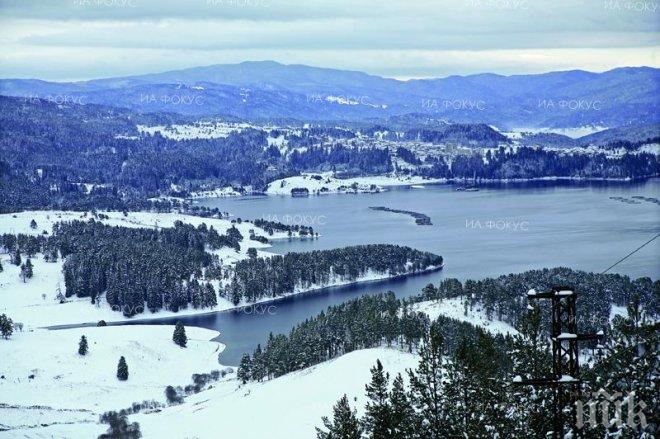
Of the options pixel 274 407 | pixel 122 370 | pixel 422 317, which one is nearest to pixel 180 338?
pixel 122 370

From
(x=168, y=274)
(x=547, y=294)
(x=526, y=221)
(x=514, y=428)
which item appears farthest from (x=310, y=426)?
(x=526, y=221)

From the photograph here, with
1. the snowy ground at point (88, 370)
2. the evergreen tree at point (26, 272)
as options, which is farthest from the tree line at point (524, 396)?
the evergreen tree at point (26, 272)

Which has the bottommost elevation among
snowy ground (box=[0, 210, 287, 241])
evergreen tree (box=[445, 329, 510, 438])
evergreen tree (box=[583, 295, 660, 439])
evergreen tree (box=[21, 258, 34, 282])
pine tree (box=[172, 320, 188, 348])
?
pine tree (box=[172, 320, 188, 348])

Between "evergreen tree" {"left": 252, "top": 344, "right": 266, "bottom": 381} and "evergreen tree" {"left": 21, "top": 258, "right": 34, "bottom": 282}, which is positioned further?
"evergreen tree" {"left": 21, "top": 258, "right": 34, "bottom": 282}

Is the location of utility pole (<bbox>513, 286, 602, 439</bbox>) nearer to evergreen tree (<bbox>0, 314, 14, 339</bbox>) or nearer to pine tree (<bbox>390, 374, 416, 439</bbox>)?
pine tree (<bbox>390, 374, 416, 439</bbox>)

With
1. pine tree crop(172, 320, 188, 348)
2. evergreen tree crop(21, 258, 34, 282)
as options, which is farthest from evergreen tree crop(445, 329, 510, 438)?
evergreen tree crop(21, 258, 34, 282)

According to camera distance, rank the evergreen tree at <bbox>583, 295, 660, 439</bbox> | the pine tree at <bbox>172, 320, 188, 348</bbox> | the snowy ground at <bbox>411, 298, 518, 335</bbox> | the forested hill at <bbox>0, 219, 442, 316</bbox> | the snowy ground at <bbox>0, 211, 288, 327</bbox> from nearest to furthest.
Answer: the evergreen tree at <bbox>583, 295, 660, 439</bbox> → the snowy ground at <bbox>411, 298, 518, 335</bbox> → the pine tree at <bbox>172, 320, 188, 348</bbox> → the snowy ground at <bbox>0, 211, 288, 327</bbox> → the forested hill at <bbox>0, 219, 442, 316</bbox>
